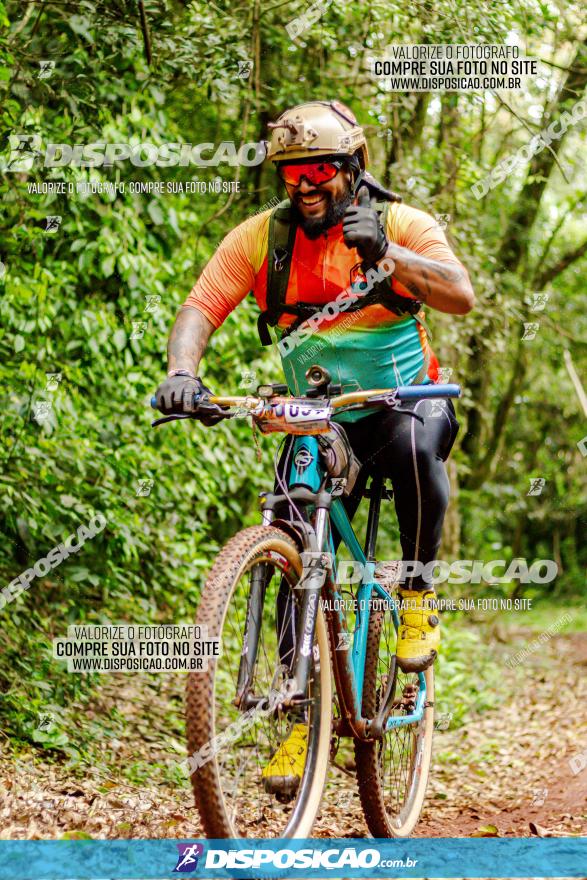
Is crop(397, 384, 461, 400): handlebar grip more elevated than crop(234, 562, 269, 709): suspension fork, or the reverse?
crop(397, 384, 461, 400): handlebar grip

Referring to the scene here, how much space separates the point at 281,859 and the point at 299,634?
672mm

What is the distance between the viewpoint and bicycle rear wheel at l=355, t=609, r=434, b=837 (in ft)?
13.3

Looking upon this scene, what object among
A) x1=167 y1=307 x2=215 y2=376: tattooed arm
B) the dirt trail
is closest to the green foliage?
the dirt trail

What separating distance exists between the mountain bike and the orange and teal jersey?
36cm

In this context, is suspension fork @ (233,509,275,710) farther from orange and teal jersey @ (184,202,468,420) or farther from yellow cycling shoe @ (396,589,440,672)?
yellow cycling shoe @ (396,589,440,672)

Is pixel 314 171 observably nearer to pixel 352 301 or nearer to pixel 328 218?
pixel 328 218

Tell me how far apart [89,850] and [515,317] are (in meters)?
7.35

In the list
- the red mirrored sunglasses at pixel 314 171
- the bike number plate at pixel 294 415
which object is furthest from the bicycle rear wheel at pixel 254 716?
the red mirrored sunglasses at pixel 314 171

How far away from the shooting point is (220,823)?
2.89m

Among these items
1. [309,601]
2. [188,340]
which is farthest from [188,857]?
[188,340]

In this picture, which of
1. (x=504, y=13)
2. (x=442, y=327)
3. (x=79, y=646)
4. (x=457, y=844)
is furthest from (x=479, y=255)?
(x=457, y=844)

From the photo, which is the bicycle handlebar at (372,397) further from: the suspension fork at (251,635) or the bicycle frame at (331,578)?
the suspension fork at (251,635)

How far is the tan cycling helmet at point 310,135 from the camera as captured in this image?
11.9 feet

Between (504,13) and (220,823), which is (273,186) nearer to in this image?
(504,13)
